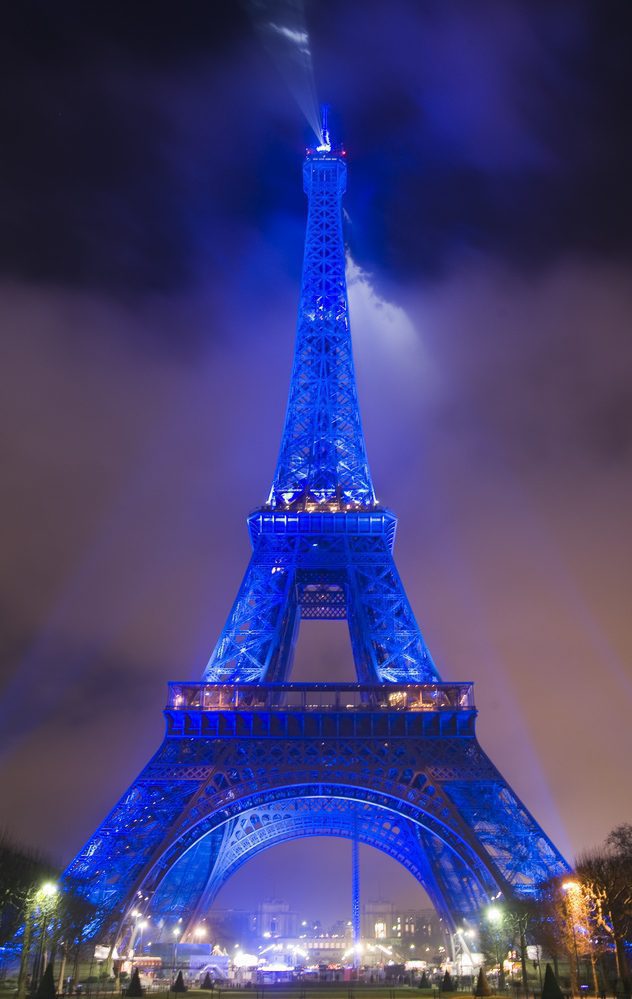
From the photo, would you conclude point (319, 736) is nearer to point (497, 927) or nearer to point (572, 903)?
point (497, 927)

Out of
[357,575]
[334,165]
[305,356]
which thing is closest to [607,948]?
[357,575]

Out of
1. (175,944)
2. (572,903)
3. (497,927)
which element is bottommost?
(175,944)

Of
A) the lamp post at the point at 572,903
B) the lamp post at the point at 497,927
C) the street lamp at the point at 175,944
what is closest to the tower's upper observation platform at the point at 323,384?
the lamp post at the point at 497,927

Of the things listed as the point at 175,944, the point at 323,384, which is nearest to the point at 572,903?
the point at 175,944

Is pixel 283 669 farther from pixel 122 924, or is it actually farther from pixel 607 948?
pixel 607 948

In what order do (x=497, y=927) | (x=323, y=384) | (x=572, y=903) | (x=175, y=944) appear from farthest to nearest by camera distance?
1. (x=323, y=384)
2. (x=175, y=944)
3. (x=497, y=927)
4. (x=572, y=903)

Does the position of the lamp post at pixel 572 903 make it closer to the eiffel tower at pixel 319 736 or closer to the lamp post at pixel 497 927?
the eiffel tower at pixel 319 736

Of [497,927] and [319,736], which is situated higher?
[319,736]
